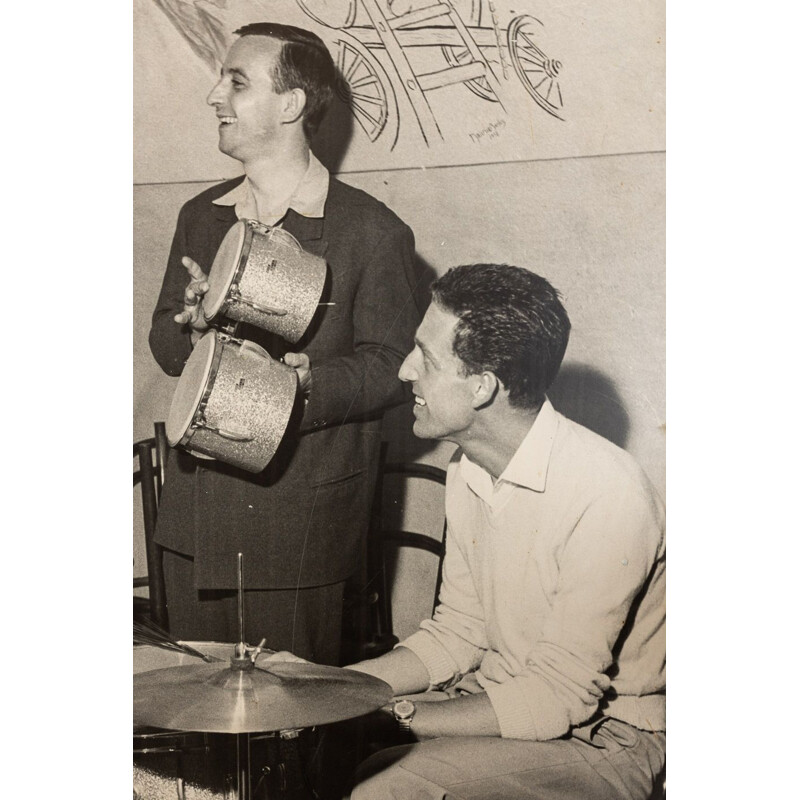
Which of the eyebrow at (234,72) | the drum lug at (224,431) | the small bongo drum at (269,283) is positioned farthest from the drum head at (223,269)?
the eyebrow at (234,72)

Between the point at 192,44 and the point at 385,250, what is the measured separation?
695 mm

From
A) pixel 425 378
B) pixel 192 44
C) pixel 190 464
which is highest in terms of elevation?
pixel 192 44

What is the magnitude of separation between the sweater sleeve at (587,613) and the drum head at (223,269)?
3.03 feet

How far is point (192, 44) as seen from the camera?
8.77ft

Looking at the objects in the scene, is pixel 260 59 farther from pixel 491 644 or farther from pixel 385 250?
pixel 491 644

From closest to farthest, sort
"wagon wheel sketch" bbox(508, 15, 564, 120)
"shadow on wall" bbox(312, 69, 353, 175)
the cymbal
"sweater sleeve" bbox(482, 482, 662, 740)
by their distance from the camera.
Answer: the cymbal < "sweater sleeve" bbox(482, 482, 662, 740) < "wagon wheel sketch" bbox(508, 15, 564, 120) < "shadow on wall" bbox(312, 69, 353, 175)

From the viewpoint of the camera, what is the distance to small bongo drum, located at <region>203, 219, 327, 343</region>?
8.18 feet

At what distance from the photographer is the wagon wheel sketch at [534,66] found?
248 centimetres

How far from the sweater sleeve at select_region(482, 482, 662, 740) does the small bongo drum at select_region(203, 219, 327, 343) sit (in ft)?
2.51

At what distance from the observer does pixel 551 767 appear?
Result: 2.38 meters

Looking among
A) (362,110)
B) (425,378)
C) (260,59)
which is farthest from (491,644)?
(260,59)

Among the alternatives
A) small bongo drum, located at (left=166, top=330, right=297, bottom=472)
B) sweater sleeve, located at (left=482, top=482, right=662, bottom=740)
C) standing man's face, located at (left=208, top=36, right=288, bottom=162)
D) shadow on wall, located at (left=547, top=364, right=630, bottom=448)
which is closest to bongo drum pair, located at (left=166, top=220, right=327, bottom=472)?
small bongo drum, located at (left=166, top=330, right=297, bottom=472)

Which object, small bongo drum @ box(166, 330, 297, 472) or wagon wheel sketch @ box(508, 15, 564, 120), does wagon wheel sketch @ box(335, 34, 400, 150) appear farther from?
small bongo drum @ box(166, 330, 297, 472)
